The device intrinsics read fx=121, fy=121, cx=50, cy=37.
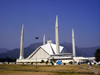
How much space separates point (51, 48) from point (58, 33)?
11.2 meters

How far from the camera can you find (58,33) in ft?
138

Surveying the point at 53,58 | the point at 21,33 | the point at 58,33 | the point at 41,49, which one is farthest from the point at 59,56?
the point at 21,33

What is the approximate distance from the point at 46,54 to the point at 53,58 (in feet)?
27.7

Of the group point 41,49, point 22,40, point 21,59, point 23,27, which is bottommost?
point 21,59

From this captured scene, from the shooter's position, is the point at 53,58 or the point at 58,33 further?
the point at 58,33

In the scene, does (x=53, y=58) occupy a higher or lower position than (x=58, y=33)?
lower

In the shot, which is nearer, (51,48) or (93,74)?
(93,74)

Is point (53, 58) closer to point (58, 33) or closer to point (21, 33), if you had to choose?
point (58, 33)

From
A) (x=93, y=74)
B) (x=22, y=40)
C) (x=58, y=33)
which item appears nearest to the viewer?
(x=93, y=74)

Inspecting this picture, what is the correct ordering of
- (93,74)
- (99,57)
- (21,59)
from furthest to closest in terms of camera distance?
(21,59)
(99,57)
(93,74)

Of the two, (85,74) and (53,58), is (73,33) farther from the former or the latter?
(85,74)

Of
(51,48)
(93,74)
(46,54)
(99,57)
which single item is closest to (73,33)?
(51,48)

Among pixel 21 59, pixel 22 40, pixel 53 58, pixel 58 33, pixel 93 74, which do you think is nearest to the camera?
pixel 93 74

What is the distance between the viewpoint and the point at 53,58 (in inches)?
1556
